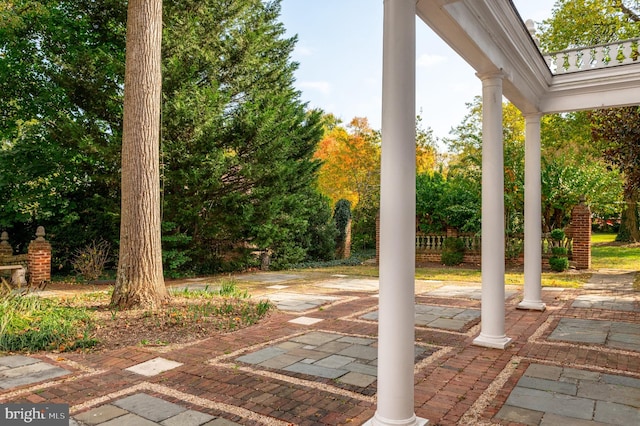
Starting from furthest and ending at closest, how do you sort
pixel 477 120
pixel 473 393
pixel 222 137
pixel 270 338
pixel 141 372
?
pixel 477 120 → pixel 222 137 → pixel 270 338 → pixel 141 372 → pixel 473 393

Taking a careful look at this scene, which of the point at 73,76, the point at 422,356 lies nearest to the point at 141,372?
the point at 422,356

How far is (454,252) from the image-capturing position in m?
13.5

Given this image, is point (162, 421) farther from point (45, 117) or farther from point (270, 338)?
point (45, 117)

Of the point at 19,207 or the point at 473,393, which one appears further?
the point at 19,207

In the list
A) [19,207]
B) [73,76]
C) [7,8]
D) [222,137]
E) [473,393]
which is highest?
[7,8]

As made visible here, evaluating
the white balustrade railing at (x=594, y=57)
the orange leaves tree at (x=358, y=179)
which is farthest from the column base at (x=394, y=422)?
the orange leaves tree at (x=358, y=179)

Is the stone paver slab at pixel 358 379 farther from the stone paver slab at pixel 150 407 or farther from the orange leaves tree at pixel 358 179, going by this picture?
the orange leaves tree at pixel 358 179

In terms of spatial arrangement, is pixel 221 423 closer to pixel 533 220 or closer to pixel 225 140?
pixel 533 220

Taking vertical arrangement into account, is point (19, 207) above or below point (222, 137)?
below

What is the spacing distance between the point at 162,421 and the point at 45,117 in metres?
10.8

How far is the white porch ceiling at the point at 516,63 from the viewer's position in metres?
3.44

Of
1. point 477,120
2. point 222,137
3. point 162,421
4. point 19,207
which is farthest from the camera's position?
point 477,120

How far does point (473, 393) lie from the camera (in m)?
3.24

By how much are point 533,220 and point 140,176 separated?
571cm
